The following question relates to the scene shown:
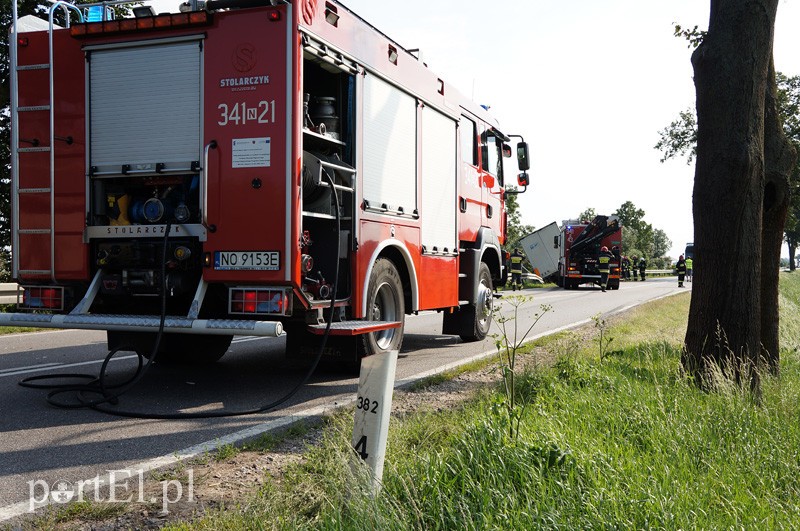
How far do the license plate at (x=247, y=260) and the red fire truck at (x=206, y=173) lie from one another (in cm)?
1

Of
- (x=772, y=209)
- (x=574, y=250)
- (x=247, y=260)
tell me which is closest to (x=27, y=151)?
(x=247, y=260)

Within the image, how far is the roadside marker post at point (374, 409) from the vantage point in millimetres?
3229

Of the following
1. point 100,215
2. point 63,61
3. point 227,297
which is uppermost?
point 63,61

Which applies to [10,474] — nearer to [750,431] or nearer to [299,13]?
[299,13]

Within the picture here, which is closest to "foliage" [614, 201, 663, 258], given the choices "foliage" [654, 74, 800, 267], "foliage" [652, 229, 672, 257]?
"foliage" [652, 229, 672, 257]

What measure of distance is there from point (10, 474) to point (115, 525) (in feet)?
3.72

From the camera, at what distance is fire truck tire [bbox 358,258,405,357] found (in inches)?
279

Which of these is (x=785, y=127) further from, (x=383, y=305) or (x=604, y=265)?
(x=383, y=305)

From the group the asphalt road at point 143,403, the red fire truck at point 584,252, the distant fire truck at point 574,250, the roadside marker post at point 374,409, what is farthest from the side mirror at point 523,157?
the red fire truck at point 584,252

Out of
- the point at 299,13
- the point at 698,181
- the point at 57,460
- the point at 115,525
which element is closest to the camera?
the point at 115,525

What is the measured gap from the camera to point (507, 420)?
4133 millimetres

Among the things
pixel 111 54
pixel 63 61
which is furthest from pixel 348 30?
pixel 63 61

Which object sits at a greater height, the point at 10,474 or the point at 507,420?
the point at 507,420

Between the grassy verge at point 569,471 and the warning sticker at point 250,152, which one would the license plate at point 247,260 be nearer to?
the warning sticker at point 250,152
